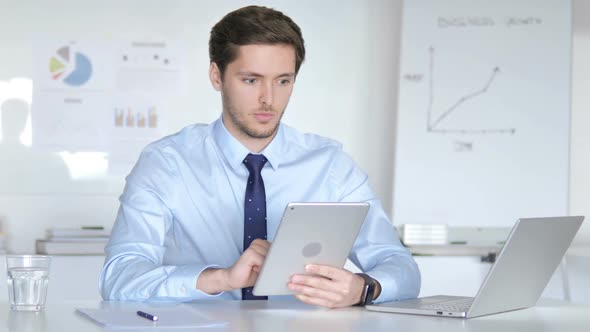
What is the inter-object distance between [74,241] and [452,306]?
8.68ft

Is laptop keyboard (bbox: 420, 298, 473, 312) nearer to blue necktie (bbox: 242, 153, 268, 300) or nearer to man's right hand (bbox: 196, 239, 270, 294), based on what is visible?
man's right hand (bbox: 196, 239, 270, 294)

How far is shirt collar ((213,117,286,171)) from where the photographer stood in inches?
109

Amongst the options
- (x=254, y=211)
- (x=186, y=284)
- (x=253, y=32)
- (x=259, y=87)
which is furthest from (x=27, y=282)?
(x=253, y=32)

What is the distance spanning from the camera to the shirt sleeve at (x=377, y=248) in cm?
253

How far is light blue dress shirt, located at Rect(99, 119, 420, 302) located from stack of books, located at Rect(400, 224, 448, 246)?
6.01 feet

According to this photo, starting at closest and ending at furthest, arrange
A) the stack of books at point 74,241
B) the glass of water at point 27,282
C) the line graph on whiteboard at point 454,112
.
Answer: the glass of water at point 27,282 < the stack of books at point 74,241 < the line graph on whiteboard at point 454,112

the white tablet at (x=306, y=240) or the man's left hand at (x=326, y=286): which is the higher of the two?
the white tablet at (x=306, y=240)

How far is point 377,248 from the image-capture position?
9.04 feet

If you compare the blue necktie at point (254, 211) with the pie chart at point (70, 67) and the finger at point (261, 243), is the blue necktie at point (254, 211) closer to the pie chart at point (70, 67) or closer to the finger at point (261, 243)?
the finger at point (261, 243)

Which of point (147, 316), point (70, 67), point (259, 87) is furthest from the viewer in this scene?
point (70, 67)

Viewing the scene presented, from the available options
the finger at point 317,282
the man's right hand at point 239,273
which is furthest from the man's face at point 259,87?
the finger at point 317,282

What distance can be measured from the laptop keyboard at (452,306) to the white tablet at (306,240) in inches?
9.4

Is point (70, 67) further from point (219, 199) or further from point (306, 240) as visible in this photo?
point (306, 240)

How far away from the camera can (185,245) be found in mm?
2758
